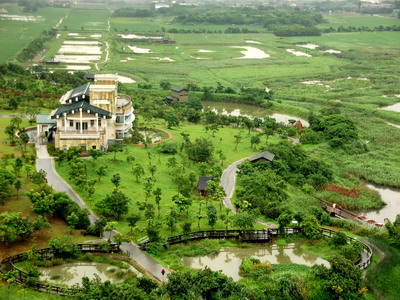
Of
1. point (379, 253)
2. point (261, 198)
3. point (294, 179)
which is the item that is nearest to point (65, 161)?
point (261, 198)

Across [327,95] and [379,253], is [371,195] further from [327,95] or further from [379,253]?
[327,95]

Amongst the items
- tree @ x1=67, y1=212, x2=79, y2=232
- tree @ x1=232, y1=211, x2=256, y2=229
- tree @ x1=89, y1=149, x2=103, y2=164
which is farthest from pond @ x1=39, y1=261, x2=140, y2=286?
tree @ x1=89, y1=149, x2=103, y2=164

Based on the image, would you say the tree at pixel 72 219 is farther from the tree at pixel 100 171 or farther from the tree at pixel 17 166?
the tree at pixel 17 166

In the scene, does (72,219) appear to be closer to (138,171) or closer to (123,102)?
(138,171)

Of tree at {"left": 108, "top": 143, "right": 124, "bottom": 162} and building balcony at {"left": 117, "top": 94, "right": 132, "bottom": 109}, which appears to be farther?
building balcony at {"left": 117, "top": 94, "right": 132, "bottom": 109}

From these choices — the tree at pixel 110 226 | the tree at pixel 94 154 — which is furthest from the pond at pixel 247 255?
the tree at pixel 94 154

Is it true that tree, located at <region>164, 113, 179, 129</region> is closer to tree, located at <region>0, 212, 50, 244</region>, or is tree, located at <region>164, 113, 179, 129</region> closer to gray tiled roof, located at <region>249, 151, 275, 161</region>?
gray tiled roof, located at <region>249, 151, 275, 161</region>
